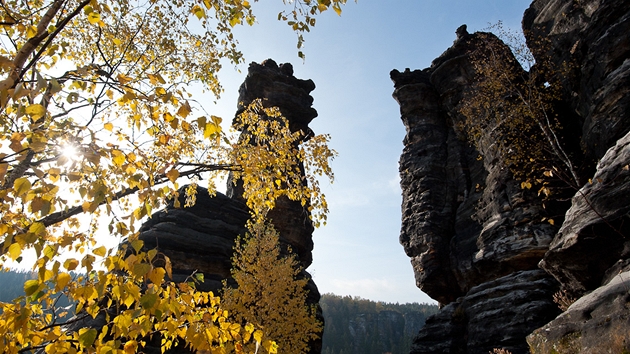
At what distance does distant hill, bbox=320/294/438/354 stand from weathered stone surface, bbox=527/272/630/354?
130690 millimetres

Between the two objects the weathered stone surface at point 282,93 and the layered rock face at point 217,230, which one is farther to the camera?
the weathered stone surface at point 282,93

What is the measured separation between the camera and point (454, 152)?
31469 millimetres

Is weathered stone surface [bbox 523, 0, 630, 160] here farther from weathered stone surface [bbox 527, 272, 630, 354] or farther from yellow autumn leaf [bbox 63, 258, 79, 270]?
yellow autumn leaf [bbox 63, 258, 79, 270]

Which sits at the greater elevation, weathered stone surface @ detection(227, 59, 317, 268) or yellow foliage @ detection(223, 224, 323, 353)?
weathered stone surface @ detection(227, 59, 317, 268)

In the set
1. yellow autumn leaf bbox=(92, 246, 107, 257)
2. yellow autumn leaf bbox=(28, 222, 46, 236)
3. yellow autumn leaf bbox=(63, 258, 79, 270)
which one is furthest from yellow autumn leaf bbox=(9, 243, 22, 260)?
yellow autumn leaf bbox=(92, 246, 107, 257)

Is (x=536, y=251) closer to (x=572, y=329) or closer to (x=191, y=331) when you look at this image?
(x=572, y=329)

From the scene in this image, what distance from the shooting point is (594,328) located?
23.5ft

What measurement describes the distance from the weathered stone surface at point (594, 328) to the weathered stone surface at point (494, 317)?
10210 mm

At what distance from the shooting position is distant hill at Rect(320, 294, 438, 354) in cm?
13488

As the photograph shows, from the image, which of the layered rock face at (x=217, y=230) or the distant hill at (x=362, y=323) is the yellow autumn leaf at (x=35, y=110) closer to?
the layered rock face at (x=217, y=230)

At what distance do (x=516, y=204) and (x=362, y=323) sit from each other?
521 feet

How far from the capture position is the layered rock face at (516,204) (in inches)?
483

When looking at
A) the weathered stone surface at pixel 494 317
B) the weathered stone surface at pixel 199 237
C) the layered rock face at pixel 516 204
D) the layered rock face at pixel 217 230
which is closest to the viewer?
the layered rock face at pixel 516 204

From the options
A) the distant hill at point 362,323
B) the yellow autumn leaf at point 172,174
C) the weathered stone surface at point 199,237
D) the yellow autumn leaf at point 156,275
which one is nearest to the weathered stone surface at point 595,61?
the yellow autumn leaf at point 172,174
